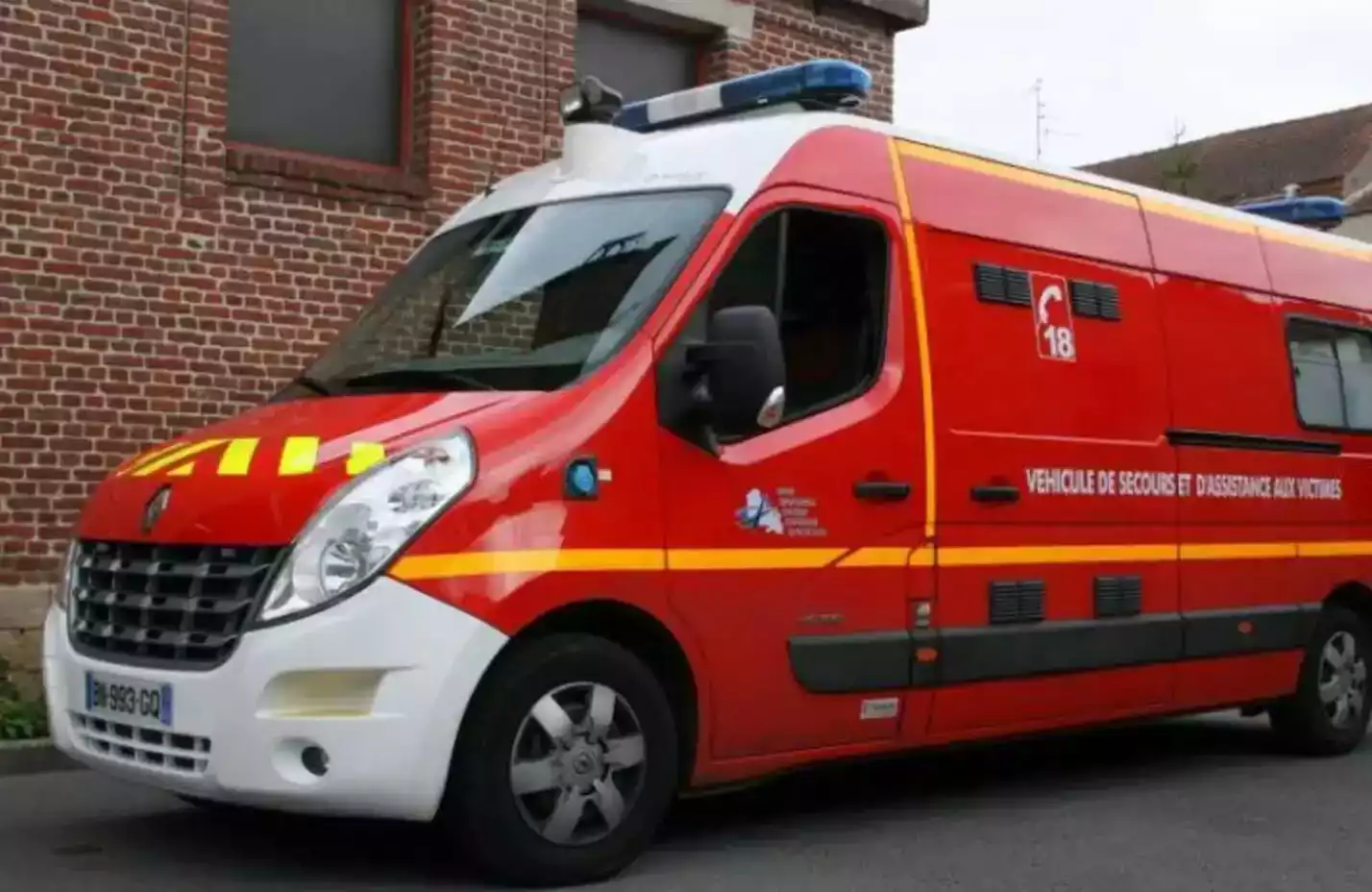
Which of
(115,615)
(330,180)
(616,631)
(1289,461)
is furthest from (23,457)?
(1289,461)

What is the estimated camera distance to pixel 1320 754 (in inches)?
340

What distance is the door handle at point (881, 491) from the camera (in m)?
6.01

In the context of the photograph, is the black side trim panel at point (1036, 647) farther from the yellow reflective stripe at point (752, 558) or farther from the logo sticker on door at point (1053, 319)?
the logo sticker on door at point (1053, 319)

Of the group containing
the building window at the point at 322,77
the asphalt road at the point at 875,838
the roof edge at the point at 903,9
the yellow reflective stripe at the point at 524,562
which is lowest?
the asphalt road at the point at 875,838

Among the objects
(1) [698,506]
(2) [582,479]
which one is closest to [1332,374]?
(1) [698,506]

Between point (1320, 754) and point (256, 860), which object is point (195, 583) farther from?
point (1320, 754)

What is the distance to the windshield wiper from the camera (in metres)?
5.45

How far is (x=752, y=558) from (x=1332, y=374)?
4.52 metres

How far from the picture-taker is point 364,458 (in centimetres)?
496

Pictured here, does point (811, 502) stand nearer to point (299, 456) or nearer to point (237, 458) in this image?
point (299, 456)

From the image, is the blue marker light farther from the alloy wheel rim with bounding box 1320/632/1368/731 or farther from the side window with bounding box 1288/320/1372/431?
the alloy wheel rim with bounding box 1320/632/1368/731

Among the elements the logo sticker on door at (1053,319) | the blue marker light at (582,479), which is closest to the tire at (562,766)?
the blue marker light at (582,479)

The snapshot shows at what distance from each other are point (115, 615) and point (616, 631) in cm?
154

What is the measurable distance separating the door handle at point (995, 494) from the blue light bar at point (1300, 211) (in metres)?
4.23
